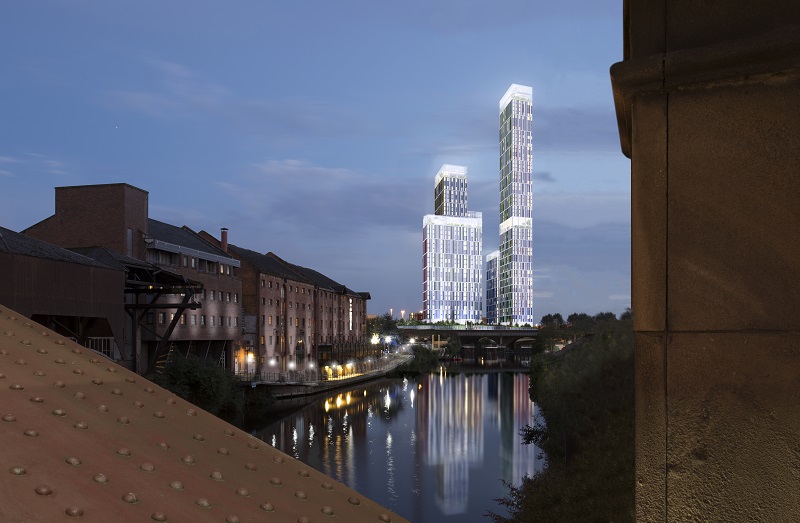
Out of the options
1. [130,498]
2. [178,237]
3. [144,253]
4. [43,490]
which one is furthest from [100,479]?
[178,237]

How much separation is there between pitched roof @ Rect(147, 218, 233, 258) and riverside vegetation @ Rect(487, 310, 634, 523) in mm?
33648

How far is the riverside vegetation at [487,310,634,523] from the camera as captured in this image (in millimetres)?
16250

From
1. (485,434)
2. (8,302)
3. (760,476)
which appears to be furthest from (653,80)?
(485,434)

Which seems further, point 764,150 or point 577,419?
point 577,419

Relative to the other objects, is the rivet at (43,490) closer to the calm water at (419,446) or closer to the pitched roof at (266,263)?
the calm water at (419,446)

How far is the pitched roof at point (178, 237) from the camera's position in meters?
54.7

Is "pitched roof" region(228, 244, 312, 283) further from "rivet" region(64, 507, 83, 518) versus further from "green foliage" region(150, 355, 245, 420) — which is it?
"rivet" region(64, 507, 83, 518)

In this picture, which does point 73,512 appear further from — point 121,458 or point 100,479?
point 121,458

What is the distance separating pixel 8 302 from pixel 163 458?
92.6 feet

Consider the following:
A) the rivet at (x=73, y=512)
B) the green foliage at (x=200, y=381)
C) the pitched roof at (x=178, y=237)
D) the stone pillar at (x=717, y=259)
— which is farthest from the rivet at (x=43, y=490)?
the pitched roof at (x=178, y=237)

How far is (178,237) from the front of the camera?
190 feet

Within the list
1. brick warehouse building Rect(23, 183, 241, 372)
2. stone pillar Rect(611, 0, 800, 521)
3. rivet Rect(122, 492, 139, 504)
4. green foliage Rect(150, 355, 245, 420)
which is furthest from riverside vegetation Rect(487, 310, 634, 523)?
brick warehouse building Rect(23, 183, 241, 372)

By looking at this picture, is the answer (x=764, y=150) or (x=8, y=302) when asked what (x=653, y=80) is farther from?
(x=8, y=302)

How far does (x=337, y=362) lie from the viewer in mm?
89188
